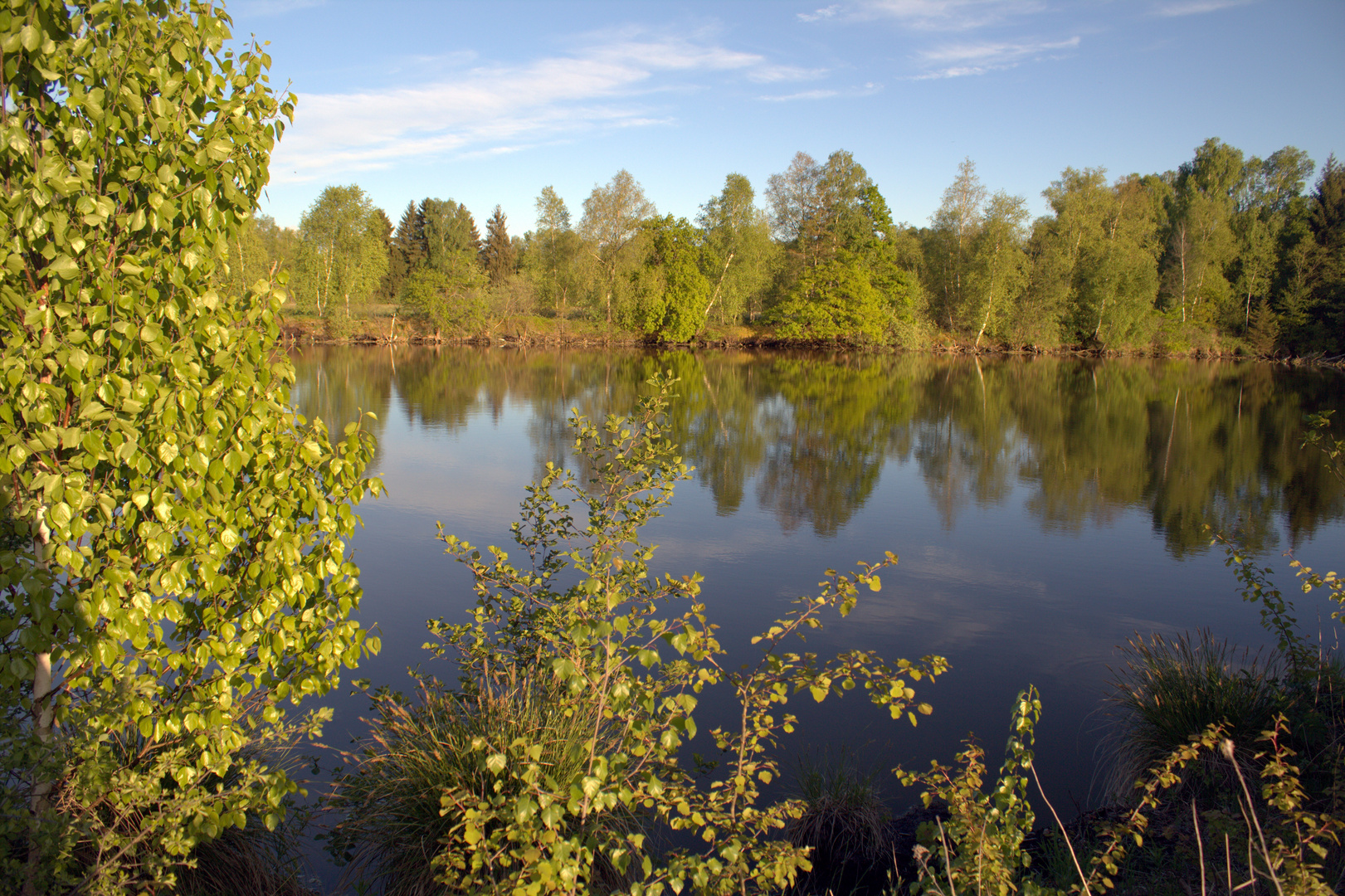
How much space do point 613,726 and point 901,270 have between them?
60217mm

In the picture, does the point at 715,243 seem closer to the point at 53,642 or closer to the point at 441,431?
the point at 441,431

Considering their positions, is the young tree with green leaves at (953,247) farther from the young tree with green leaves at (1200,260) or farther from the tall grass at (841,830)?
the tall grass at (841,830)

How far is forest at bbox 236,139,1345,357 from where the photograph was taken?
55.7 m

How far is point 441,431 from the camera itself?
22.5 metres

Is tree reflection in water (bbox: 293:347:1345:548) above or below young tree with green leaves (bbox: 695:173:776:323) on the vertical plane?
below

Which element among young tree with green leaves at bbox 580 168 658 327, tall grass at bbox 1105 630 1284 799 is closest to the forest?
young tree with green leaves at bbox 580 168 658 327

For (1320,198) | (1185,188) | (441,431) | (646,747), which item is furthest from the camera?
(1185,188)

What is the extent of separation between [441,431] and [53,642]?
20.2 m

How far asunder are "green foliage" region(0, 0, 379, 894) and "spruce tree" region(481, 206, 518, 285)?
259 feet

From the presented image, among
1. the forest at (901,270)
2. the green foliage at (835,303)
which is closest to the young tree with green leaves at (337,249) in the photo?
the forest at (901,270)

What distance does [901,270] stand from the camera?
60594 millimetres

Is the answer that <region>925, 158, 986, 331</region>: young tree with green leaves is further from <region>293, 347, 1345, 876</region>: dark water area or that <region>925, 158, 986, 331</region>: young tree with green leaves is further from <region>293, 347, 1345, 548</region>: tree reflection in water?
<region>293, 347, 1345, 876</region>: dark water area

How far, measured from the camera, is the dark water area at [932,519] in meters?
7.87

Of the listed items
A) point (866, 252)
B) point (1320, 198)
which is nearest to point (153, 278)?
point (866, 252)
